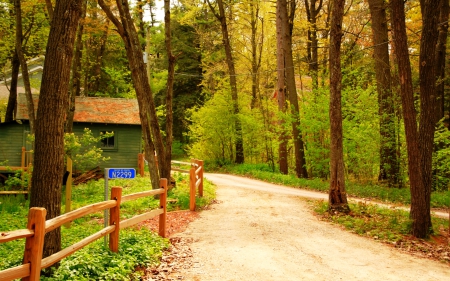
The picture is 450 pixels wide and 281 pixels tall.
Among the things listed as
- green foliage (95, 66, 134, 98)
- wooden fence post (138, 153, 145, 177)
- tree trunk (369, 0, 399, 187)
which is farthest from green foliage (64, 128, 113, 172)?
tree trunk (369, 0, 399, 187)

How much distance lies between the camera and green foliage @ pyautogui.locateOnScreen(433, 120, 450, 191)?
15.2 metres

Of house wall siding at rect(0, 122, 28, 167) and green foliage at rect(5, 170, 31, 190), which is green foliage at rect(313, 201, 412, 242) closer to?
green foliage at rect(5, 170, 31, 190)

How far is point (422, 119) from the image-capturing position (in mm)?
9617

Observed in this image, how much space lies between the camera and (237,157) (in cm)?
2878

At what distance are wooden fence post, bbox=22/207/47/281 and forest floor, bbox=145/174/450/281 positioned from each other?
231cm

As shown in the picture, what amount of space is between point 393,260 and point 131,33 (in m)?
10.00

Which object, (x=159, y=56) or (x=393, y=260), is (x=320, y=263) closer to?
(x=393, y=260)

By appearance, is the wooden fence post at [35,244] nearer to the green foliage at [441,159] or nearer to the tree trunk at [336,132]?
the tree trunk at [336,132]

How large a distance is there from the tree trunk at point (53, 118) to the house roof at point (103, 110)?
63.4 feet

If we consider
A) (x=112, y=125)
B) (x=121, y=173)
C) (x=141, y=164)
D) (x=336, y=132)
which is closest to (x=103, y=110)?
(x=112, y=125)

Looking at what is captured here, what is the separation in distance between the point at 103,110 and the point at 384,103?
634 inches

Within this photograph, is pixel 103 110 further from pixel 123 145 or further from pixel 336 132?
pixel 336 132

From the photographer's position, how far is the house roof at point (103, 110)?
2430cm

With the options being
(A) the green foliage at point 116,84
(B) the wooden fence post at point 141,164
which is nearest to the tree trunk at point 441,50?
(B) the wooden fence post at point 141,164
